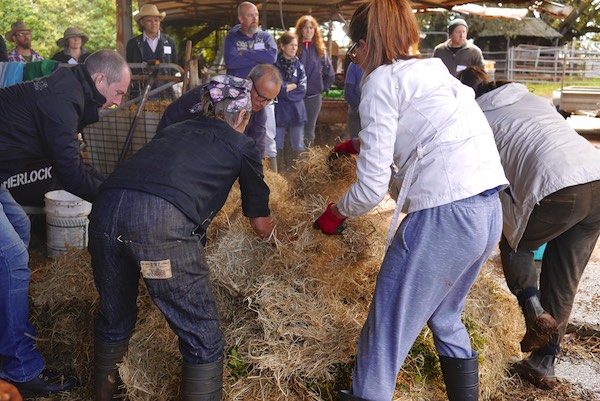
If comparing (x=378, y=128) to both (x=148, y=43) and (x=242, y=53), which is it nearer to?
(x=242, y=53)

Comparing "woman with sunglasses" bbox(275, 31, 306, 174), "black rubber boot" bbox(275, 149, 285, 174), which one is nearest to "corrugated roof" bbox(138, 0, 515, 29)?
"woman with sunglasses" bbox(275, 31, 306, 174)

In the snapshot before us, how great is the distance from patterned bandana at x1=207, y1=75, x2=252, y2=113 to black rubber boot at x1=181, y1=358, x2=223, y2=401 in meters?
1.12

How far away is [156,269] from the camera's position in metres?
2.43

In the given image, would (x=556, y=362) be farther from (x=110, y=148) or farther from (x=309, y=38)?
(x=309, y=38)

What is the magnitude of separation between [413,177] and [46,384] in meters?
2.22

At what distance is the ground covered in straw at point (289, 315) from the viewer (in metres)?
2.76

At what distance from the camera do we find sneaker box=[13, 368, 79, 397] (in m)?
3.17

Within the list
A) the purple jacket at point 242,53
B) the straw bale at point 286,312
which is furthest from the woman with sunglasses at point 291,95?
the straw bale at point 286,312

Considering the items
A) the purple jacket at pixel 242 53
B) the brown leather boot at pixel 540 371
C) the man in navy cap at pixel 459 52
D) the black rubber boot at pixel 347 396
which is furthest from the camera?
the man in navy cap at pixel 459 52

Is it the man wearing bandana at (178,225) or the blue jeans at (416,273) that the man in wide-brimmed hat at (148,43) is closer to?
the man wearing bandana at (178,225)

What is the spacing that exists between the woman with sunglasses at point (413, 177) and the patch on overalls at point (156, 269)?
0.81m

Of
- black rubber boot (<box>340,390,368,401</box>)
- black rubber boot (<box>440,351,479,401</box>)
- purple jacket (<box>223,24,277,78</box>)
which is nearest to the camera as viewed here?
black rubber boot (<box>340,390,368,401</box>)

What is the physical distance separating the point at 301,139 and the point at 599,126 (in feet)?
35.7

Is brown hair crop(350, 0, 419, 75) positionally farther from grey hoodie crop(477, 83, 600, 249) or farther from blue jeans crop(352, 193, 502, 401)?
grey hoodie crop(477, 83, 600, 249)
